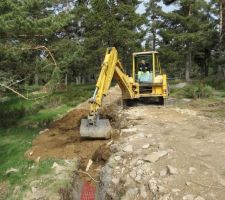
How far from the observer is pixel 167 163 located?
1002 cm

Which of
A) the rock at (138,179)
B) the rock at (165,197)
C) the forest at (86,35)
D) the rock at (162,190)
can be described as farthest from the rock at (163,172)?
the forest at (86,35)

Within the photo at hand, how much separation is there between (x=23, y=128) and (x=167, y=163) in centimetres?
1031

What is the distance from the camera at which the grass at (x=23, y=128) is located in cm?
1156

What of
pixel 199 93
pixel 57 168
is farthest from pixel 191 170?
pixel 199 93

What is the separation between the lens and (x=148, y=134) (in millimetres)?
13070

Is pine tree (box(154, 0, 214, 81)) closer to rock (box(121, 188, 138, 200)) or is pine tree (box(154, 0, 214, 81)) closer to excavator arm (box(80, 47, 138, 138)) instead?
excavator arm (box(80, 47, 138, 138))

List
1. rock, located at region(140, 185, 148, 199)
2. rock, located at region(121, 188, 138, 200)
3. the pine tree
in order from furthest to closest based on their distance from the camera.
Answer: the pine tree < rock, located at region(121, 188, 138, 200) < rock, located at region(140, 185, 148, 199)

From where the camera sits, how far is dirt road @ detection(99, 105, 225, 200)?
8.70m

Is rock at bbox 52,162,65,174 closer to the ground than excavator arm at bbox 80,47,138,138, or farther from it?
closer to the ground

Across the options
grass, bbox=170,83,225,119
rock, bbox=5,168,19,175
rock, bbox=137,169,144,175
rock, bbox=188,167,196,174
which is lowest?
rock, bbox=5,168,19,175

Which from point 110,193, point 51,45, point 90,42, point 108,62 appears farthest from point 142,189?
point 90,42

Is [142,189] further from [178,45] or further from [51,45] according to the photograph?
[178,45]

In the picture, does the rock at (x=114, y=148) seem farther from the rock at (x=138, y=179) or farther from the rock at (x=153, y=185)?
the rock at (x=153, y=185)

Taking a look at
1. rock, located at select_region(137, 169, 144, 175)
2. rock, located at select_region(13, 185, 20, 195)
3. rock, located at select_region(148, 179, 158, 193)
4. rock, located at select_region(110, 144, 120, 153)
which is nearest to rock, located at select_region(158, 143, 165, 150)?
rock, located at select_region(110, 144, 120, 153)
